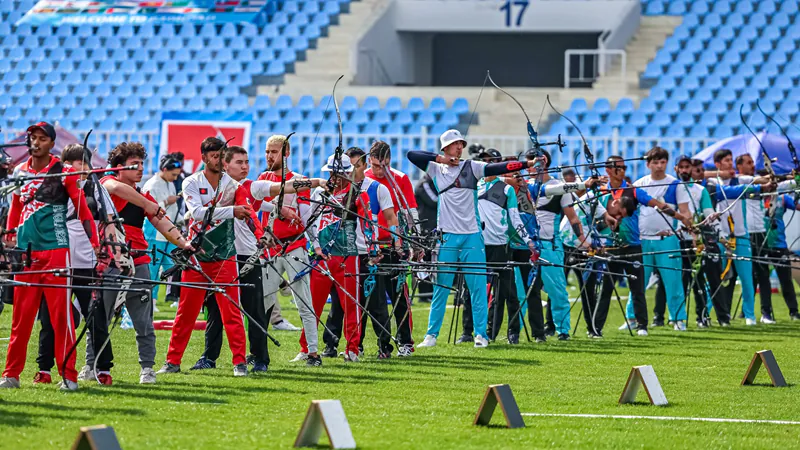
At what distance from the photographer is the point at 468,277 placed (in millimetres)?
11453

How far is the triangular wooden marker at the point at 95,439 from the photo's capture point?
5.28m

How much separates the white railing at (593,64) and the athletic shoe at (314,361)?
16.4 meters

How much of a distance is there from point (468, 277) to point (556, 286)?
1.14m

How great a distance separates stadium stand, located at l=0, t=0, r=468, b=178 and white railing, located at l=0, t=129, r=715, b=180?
2.69 m

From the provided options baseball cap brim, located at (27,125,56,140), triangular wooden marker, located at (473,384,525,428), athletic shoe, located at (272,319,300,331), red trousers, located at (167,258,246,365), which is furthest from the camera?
athletic shoe, located at (272,319,300,331)

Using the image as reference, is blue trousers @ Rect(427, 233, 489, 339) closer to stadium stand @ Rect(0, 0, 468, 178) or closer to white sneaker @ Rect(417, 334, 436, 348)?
white sneaker @ Rect(417, 334, 436, 348)

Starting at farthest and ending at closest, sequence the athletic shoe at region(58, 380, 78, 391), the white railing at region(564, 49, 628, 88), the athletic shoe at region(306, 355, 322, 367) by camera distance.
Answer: the white railing at region(564, 49, 628, 88)
the athletic shoe at region(306, 355, 322, 367)
the athletic shoe at region(58, 380, 78, 391)

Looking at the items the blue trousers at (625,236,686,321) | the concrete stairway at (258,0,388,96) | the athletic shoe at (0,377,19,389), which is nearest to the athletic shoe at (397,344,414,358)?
the blue trousers at (625,236,686,321)

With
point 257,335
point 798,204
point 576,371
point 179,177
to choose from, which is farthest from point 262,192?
point 798,204

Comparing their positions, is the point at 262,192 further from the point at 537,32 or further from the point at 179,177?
the point at 537,32

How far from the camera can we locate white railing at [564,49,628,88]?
25844 millimetres

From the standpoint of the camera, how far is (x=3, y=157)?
8055 mm

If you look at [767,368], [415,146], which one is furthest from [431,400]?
[415,146]

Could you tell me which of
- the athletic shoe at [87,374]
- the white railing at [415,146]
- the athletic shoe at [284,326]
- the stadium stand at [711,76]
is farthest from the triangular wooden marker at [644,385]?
the stadium stand at [711,76]
